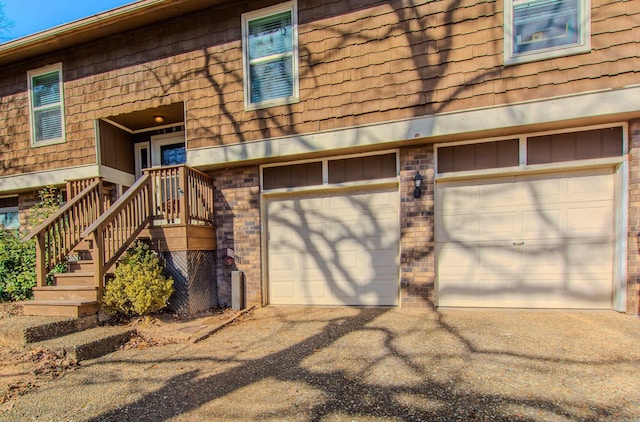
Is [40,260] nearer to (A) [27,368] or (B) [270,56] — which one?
(A) [27,368]

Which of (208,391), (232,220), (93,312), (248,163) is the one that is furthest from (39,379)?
(248,163)

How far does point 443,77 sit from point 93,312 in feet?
19.0

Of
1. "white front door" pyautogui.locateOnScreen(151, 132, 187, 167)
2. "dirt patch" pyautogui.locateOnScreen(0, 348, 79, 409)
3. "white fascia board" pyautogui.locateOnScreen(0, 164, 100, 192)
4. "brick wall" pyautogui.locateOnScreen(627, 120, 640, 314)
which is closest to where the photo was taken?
"dirt patch" pyautogui.locateOnScreen(0, 348, 79, 409)

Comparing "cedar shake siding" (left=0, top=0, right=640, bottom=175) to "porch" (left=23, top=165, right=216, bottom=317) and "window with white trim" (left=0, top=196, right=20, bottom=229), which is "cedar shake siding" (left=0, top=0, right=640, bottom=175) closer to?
"porch" (left=23, top=165, right=216, bottom=317)

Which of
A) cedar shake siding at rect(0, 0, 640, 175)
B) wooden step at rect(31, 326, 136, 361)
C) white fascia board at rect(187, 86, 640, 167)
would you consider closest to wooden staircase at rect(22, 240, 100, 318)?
wooden step at rect(31, 326, 136, 361)

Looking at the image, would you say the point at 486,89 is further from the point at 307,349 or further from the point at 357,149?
the point at 307,349

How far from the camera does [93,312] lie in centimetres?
411

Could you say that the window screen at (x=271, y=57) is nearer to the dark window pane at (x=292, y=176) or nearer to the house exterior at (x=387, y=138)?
the house exterior at (x=387, y=138)

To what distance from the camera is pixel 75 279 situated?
180 inches

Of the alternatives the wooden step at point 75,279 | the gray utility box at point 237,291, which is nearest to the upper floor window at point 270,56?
the gray utility box at point 237,291

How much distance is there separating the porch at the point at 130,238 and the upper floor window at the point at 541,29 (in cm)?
510

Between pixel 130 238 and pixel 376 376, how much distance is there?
3.98m

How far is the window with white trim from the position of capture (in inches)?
290

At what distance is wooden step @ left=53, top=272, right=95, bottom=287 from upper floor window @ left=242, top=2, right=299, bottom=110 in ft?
11.7
